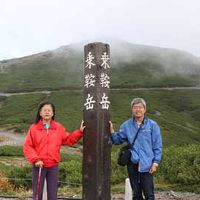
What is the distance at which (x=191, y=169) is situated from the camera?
14305mm

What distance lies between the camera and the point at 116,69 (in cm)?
12206

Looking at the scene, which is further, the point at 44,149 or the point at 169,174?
the point at 169,174

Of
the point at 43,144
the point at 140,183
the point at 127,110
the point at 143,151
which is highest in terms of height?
the point at 127,110

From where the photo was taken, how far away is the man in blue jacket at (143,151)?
7.95m

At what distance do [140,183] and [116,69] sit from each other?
114371mm

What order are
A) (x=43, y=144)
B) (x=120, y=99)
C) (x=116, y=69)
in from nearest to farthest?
(x=43, y=144) < (x=120, y=99) < (x=116, y=69)

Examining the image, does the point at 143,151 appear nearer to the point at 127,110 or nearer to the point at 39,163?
the point at 39,163

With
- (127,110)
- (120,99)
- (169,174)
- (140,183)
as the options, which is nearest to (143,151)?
(140,183)

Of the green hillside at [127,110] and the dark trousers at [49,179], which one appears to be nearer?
the dark trousers at [49,179]

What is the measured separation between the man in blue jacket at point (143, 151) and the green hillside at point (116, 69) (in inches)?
3678

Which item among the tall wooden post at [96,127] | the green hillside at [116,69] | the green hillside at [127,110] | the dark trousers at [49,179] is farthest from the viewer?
the green hillside at [116,69]

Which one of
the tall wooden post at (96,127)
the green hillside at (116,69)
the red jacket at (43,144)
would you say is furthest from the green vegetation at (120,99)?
the red jacket at (43,144)

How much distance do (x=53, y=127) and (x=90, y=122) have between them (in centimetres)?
93

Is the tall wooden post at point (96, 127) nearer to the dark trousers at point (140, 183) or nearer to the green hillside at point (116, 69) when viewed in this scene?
the dark trousers at point (140, 183)
